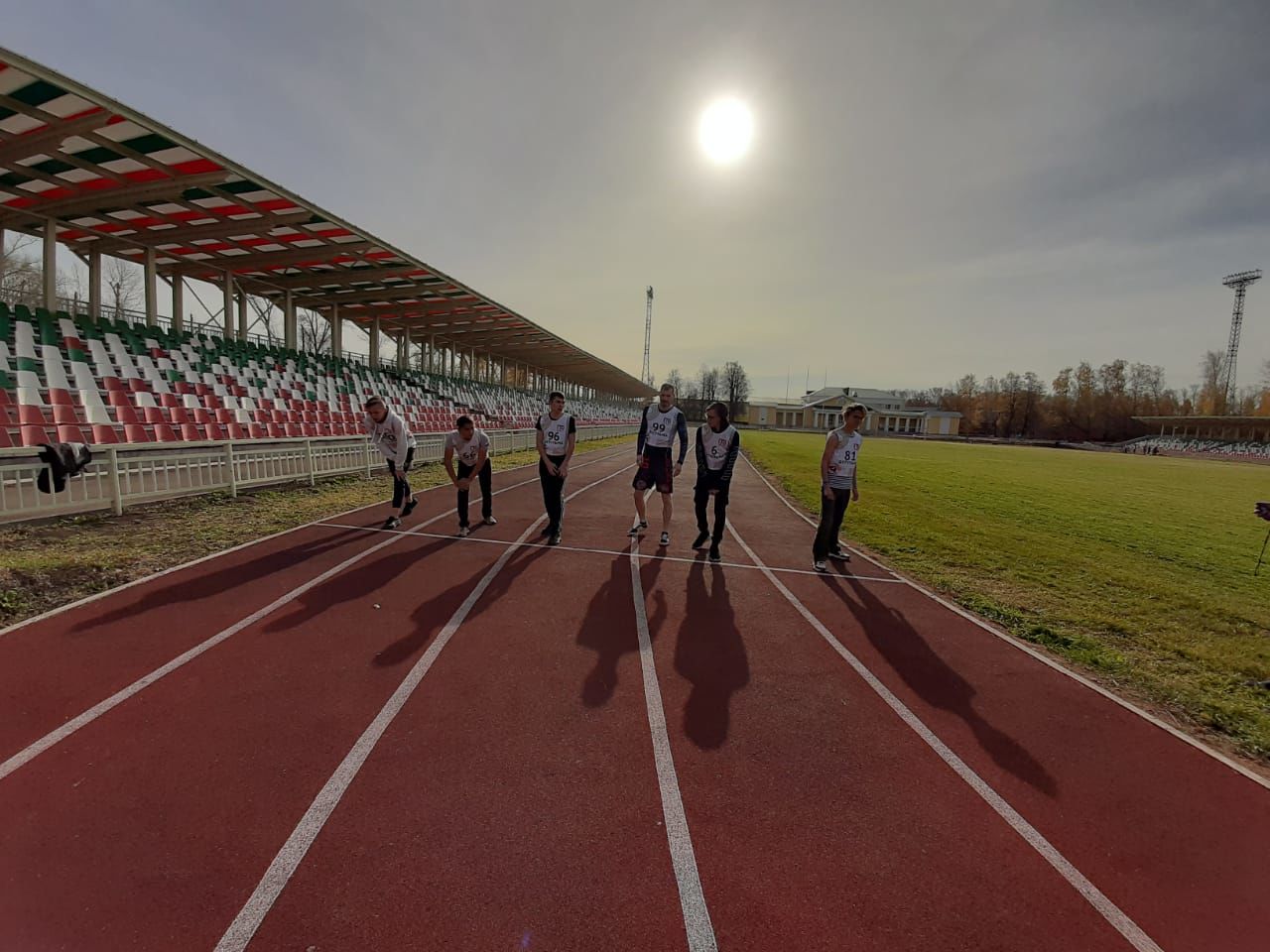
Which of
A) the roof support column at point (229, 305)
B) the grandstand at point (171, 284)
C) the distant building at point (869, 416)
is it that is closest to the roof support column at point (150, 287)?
the grandstand at point (171, 284)

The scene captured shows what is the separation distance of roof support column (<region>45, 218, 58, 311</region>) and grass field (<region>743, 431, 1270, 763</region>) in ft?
68.4

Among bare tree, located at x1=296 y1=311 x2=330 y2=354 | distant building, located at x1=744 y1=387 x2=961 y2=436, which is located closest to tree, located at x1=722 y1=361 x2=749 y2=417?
distant building, located at x1=744 y1=387 x2=961 y2=436

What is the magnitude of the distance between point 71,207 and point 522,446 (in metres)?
14.8

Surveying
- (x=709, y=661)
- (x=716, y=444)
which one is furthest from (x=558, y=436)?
(x=709, y=661)

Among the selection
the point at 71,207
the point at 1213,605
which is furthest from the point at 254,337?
the point at 1213,605

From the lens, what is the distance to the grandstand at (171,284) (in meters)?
10.2

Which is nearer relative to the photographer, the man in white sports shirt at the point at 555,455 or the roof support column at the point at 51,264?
the man in white sports shirt at the point at 555,455

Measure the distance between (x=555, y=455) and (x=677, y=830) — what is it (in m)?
5.64

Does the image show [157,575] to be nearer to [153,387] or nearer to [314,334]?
[153,387]

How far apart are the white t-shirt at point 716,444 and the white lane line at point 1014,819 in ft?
10.1

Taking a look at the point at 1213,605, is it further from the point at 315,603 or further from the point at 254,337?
the point at 254,337

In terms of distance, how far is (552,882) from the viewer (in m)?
2.21

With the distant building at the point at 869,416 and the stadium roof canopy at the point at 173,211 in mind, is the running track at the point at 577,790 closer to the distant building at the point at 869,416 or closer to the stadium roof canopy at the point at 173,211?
the stadium roof canopy at the point at 173,211

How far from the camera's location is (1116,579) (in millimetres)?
7207
